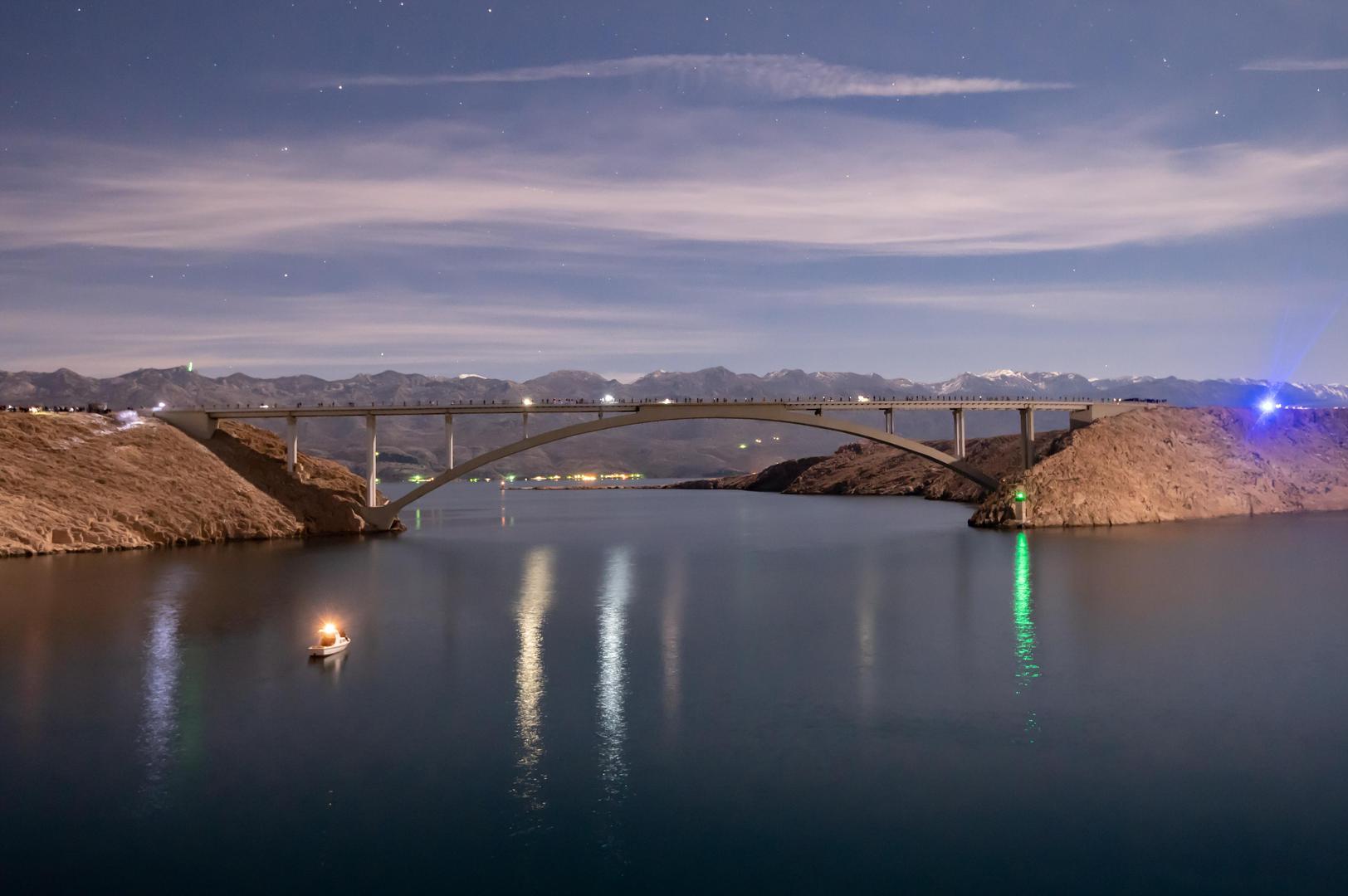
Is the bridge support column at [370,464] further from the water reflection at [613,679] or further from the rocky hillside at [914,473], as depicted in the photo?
the rocky hillside at [914,473]

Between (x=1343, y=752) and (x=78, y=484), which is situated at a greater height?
(x=78, y=484)

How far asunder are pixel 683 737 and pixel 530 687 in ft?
22.1

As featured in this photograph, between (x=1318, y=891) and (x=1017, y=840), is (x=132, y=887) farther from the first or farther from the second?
(x=1318, y=891)

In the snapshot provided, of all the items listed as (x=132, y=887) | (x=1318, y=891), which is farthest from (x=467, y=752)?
(x=1318, y=891)

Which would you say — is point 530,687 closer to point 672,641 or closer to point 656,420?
point 672,641

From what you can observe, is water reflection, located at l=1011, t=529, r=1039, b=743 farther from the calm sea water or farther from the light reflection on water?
the light reflection on water

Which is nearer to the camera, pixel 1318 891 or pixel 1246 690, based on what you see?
pixel 1318 891

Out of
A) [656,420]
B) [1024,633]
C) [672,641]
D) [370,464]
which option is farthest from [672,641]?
[370,464]

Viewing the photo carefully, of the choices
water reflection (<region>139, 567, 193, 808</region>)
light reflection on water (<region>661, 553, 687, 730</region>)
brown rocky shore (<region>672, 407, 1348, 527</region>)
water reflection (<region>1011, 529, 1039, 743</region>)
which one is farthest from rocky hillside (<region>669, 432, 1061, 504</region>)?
water reflection (<region>139, 567, 193, 808</region>)

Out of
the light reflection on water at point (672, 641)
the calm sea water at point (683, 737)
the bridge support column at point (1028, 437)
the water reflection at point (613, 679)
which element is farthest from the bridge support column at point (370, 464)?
the bridge support column at point (1028, 437)

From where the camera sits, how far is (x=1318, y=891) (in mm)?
14953

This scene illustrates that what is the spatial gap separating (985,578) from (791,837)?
3844 cm

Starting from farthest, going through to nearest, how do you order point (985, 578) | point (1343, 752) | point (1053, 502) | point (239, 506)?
point (1053, 502)
point (239, 506)
point (985, 578)
point (1343, 752)

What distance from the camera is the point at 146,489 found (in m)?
72.3
